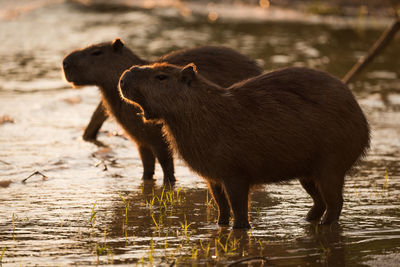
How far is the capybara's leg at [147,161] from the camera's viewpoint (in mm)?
7711

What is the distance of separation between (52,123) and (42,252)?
17.3 ft

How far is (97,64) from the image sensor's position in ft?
24.8

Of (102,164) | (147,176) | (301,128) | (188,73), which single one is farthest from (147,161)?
(301,128)

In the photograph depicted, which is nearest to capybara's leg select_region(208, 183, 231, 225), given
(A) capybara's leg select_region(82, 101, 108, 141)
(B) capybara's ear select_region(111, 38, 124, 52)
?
(B) capybara's ear select_region(111, 38, 124, 52)

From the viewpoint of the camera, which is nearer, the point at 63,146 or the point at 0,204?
the point at 0,204

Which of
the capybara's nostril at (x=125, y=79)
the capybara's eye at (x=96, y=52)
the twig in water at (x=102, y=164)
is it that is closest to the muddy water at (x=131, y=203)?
the twig in water at (x=102, y=164)

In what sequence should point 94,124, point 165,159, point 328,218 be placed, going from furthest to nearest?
point 94,124, point 165,159, point 328,218

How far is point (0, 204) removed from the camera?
21.2 ft

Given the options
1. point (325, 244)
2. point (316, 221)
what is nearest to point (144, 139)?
point (316, 221)

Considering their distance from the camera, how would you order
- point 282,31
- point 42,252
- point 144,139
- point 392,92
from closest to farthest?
point 42,252
point 144,139
point 392,92
point 282,31

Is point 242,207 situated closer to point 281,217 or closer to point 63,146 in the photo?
point 281,217

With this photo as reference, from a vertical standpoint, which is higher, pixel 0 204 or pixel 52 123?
pixel 0 204

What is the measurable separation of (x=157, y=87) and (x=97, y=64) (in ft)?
6.31

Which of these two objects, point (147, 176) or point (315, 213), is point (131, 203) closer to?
point (147, 176)
